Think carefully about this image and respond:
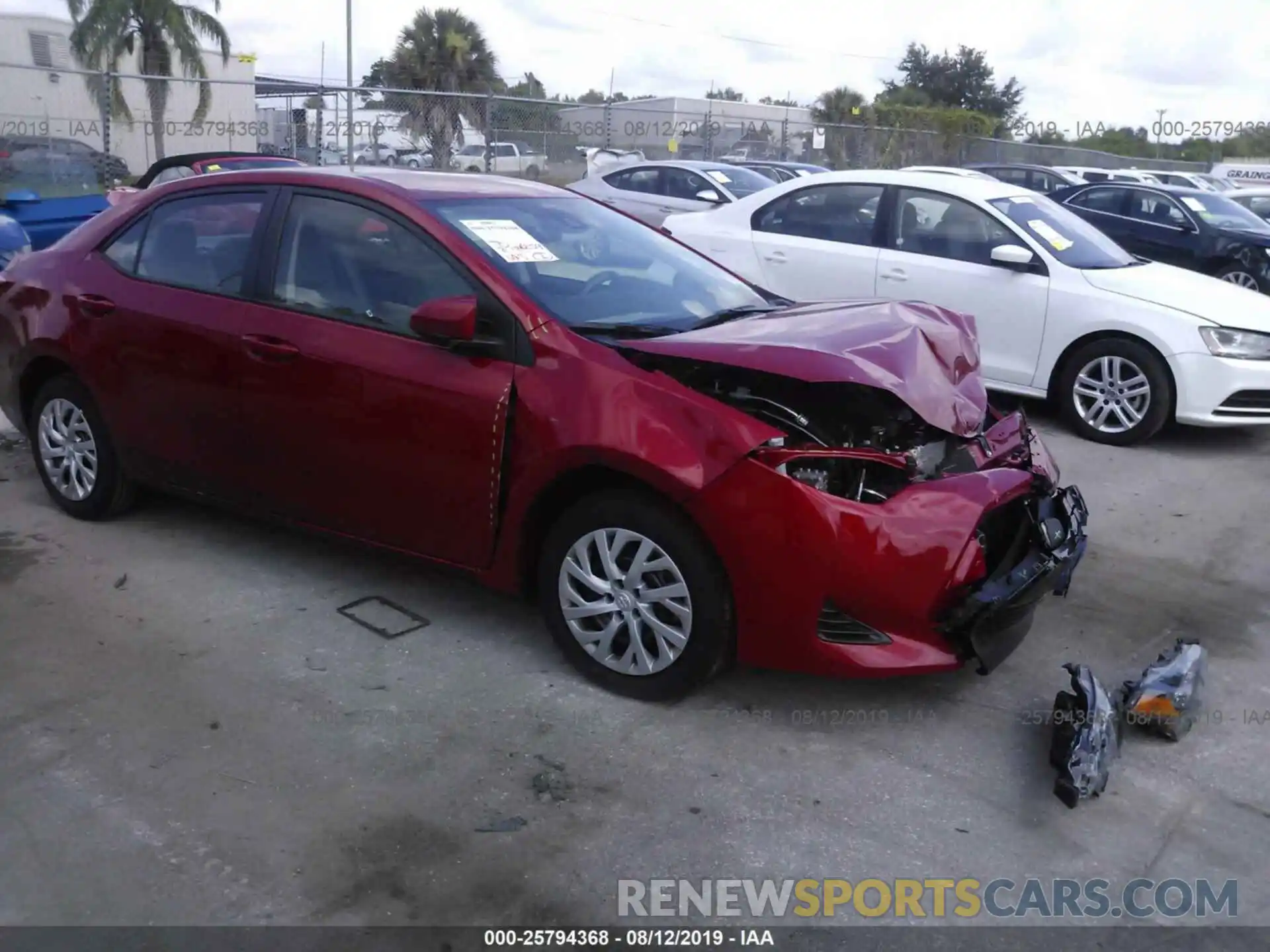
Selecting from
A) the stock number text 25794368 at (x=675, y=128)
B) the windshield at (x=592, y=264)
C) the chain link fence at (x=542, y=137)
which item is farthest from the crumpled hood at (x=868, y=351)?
the stock number text 25794368 at (x=675, y=128)

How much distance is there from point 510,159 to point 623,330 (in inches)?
732

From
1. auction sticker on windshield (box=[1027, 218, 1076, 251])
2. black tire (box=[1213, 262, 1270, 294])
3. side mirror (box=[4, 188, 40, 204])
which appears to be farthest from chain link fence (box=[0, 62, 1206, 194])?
auction sticker on windshield (box=[1027, 218, 1076, 251])

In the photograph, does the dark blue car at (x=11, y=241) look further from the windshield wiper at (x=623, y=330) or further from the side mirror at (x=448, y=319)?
the windshield wiper at (x=623, y=330)

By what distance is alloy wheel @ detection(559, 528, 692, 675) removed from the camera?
3.70 metres

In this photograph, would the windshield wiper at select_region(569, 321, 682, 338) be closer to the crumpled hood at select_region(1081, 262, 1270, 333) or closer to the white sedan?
the white sedan

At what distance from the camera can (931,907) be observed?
9.71 feet

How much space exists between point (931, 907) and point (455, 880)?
1.21 m

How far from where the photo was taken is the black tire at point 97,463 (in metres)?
5.19

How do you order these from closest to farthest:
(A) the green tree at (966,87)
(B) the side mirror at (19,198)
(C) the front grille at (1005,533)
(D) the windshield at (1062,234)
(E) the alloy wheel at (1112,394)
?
(C) the front grille at (1005,533) < (E) the alloy wheel at (1112,394) < (D) the windshield at (1062,234) < (B) the side mirror at (19,198) < (A) the green tree at (966,87)

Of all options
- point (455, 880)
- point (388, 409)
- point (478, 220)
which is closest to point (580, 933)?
point (455, 880)

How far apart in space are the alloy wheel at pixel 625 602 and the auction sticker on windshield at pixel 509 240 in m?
1.07

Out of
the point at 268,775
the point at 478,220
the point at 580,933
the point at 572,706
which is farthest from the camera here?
the point at 478,220

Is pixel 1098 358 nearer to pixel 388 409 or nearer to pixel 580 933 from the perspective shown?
pixel 388 409

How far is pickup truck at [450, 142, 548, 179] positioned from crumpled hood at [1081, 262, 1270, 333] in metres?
14.6
